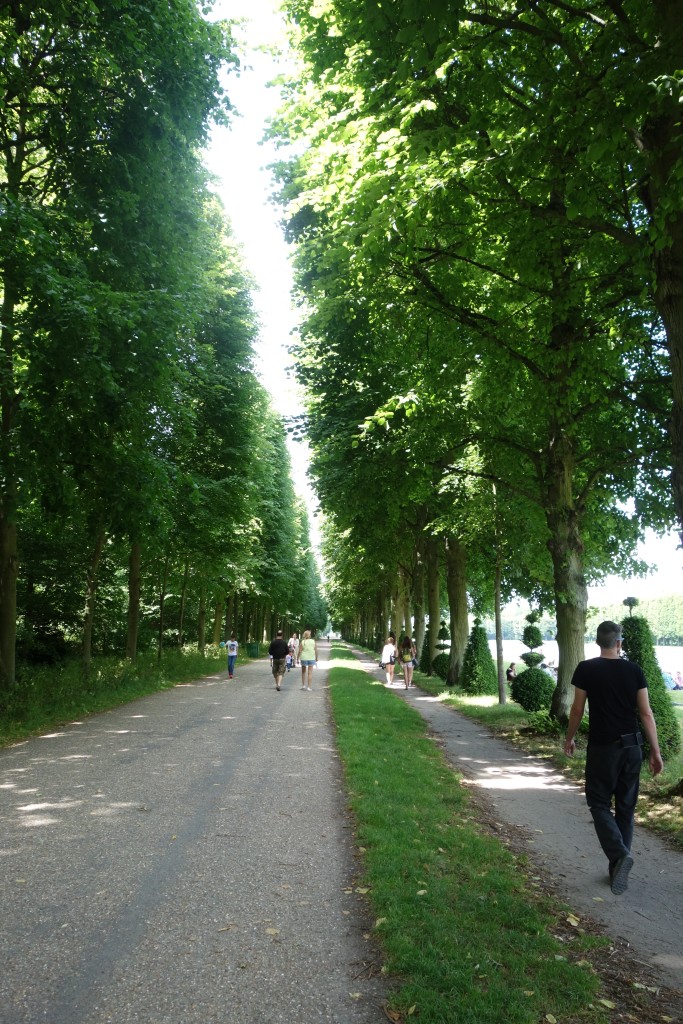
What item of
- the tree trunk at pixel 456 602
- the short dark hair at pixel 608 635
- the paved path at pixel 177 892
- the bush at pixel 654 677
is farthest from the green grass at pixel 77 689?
the bush at pixel 654 677

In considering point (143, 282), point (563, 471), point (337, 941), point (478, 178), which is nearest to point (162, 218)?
point (143, 282)

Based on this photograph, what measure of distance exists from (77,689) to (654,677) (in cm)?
1185

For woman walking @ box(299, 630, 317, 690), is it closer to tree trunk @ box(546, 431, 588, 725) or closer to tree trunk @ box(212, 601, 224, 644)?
tree trunk @ box(546, 431, 588, 725)

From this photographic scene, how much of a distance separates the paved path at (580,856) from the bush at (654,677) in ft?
7.00

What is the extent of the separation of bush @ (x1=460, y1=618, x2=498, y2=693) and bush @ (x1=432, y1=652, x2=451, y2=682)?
3.05 m

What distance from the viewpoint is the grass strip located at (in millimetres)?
3396

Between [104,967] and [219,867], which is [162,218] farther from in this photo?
[104,967]

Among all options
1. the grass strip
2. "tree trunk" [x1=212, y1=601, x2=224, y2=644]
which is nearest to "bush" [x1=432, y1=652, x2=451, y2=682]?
"tree trunk" [x1=212, y1=601, x2=224, y2=644]

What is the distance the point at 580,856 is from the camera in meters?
6.26

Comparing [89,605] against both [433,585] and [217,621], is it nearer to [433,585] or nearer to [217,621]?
[433,585]

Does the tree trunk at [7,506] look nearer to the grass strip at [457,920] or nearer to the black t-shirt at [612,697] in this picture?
the grass strip at [457,920]

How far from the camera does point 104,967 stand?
3.72m

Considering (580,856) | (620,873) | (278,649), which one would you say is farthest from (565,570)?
(278,649)

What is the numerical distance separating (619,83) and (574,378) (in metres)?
5.03
